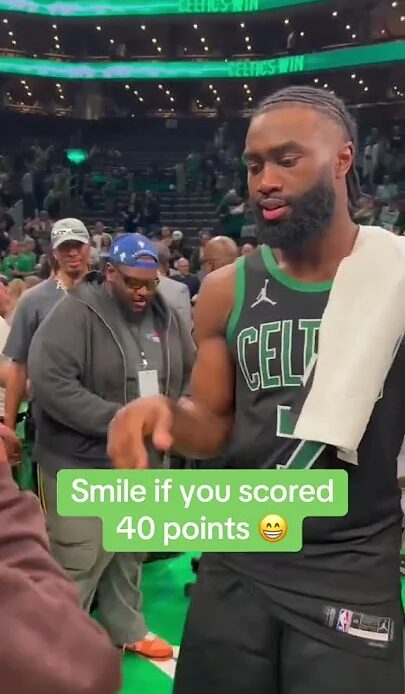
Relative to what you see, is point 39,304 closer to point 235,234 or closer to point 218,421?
point 218,421

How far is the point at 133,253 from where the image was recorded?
2.00 m

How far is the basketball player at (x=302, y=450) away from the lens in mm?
1014

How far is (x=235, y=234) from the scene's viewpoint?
9.20m

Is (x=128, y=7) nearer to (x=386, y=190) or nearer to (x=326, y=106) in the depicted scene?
(x=386, y=190)

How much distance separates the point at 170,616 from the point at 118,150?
1546 cm

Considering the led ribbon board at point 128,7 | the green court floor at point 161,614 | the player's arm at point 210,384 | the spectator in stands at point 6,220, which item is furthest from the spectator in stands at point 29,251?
the led ribbon board at point 128,7

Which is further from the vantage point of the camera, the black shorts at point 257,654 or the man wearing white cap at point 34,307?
the man wearing white cap at point 34,307

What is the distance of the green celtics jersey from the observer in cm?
102

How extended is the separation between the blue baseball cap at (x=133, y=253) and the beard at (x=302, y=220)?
0.98 meters

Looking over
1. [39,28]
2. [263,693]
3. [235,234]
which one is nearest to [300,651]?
[263,693]

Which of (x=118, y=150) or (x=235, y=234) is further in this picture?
(x=118, y=150)

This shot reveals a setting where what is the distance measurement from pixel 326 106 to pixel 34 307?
151 centimetres

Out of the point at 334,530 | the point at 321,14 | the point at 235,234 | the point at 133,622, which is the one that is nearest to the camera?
the point at 334,530

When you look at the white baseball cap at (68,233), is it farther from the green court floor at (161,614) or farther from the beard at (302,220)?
the beard at (302,220)
